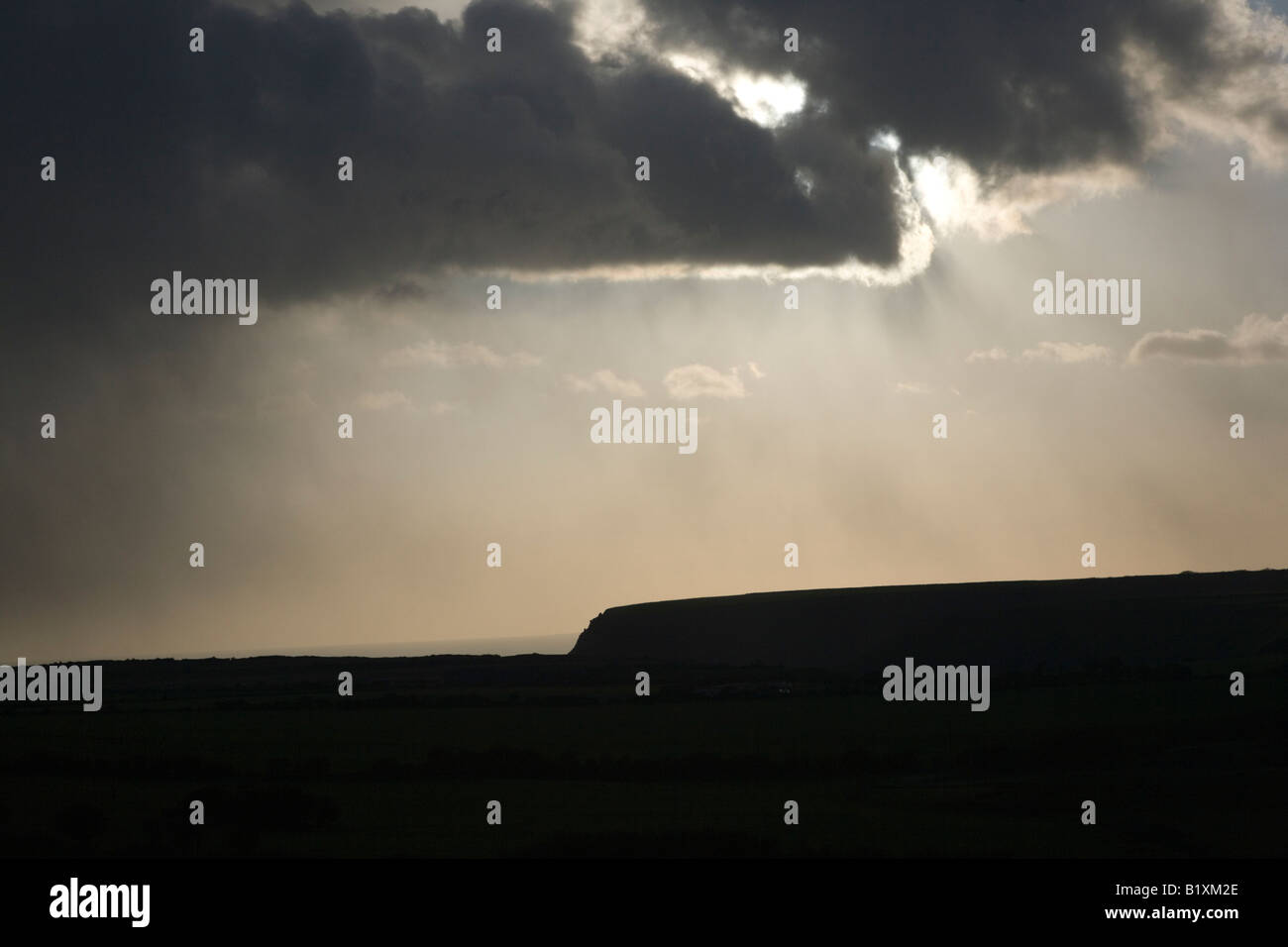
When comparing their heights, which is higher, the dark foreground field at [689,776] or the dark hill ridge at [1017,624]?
the dark hill ridge at [1017,624]

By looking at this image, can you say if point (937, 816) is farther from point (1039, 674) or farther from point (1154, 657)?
point (1154, 657)

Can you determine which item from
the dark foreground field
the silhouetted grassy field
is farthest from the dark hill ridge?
the silhouetted grassy field

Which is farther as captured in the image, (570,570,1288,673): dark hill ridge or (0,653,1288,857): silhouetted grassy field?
(570,570,1288,673): dark hill ridge

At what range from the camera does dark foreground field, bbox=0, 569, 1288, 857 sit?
2941 cm

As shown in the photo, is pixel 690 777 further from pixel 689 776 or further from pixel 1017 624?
pixel 1017 624

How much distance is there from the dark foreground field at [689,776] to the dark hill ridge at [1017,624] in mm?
25421

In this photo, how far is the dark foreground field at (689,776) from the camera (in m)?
29.4

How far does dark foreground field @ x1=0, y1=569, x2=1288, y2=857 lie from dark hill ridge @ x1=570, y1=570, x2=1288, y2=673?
83.4ft

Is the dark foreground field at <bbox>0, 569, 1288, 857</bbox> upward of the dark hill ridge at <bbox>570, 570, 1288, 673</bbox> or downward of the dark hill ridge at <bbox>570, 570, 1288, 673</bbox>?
downward

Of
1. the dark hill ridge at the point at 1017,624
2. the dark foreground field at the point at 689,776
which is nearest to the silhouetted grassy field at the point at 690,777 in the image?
the dark foreground field at the point at 689,776

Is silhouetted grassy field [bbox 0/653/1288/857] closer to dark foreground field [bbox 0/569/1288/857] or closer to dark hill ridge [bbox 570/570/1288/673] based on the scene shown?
dark foreground field [bbox 0/569/1288/857]

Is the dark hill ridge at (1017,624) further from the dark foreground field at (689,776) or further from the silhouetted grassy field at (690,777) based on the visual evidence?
the silhouetted grassy field at (690,777)
